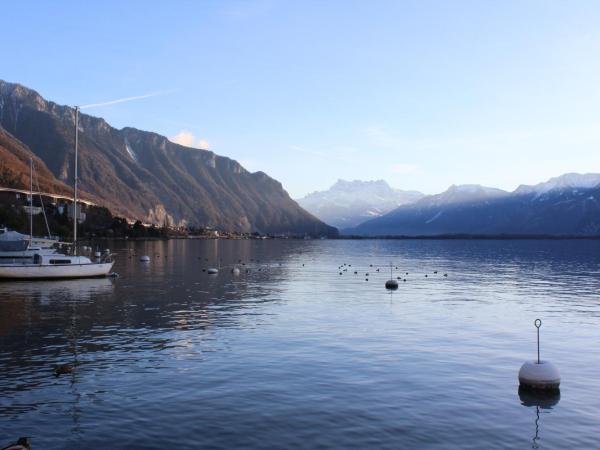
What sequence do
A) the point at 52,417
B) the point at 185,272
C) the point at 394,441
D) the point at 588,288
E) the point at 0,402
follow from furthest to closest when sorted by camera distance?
the point at 185,272 < the point at 588,288 < the point at 0,402 < the point at 52,417 < the point at 394,441

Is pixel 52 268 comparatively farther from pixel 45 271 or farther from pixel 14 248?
pixel 14 248

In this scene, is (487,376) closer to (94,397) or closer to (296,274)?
(94,397)

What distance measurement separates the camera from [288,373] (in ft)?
102

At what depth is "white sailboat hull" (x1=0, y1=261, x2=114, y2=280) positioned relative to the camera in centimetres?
7906

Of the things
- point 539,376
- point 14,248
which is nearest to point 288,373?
point 539,376

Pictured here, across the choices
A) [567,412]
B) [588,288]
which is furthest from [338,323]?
[588,288]

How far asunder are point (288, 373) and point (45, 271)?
60.3 metres

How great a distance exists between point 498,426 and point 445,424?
2.19m

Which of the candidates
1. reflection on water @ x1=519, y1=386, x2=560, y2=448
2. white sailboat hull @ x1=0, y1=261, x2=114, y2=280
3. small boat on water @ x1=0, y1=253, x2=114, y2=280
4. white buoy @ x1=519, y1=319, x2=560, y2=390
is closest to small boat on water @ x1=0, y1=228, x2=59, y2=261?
small boat on water @ x1=0, y1=253, x2=114, y2=280

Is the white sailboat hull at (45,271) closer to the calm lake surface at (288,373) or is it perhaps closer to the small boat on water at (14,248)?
the small boat on water at (14,248)

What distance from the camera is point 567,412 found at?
25859 millimetres

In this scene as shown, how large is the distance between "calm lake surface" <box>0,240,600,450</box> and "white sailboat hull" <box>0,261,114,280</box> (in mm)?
15189

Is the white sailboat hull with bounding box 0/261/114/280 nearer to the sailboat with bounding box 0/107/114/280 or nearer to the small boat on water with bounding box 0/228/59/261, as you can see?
the sailboat with bounding box 0/107/114/280

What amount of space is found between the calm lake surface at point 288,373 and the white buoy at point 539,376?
87cm
